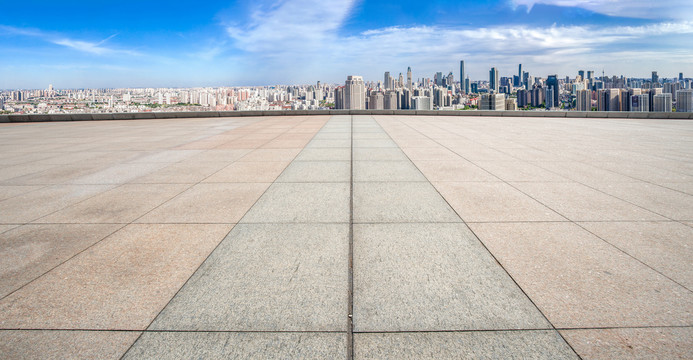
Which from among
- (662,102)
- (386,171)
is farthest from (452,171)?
(662,102)

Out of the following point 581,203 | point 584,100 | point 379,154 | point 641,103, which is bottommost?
point 581,203

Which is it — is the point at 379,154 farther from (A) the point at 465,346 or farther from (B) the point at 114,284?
(A) the point at 465,346

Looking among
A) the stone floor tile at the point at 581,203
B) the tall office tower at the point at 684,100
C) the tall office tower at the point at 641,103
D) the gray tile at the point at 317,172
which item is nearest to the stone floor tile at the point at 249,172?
the gray tile at the point at 317,172

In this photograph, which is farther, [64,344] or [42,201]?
[42,201]

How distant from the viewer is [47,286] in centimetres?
320

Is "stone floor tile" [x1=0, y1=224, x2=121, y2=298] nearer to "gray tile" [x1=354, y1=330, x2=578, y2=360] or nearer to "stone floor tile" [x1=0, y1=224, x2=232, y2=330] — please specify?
"stone floor tile" [x1=0, y1=224, x2=232, y2=330]

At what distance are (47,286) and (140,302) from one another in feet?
3.42

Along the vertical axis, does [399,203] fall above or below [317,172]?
below

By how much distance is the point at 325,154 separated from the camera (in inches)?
398

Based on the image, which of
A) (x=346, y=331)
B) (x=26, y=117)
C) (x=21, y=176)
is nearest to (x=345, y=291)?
(x=346, y=331)

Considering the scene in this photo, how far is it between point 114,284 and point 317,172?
489cm

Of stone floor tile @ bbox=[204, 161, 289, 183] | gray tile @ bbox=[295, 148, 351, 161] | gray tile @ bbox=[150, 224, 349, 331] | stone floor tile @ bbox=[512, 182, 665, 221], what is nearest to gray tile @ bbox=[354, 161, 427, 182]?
gray tile @ bbox=[295, 148, 351, 161]

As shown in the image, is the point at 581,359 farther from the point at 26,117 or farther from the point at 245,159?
the point at 26,117

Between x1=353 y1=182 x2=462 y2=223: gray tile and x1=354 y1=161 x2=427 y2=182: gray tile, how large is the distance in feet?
1.37
